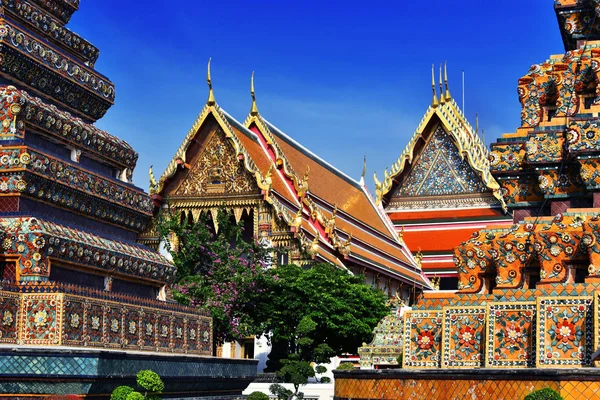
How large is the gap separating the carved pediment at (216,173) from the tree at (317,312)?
2644mm

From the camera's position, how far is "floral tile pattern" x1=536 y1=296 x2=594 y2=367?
8.93 meters

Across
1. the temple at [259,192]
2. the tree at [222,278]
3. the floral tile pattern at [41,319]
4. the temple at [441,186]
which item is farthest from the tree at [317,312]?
the floral tile pattern at [41,319]

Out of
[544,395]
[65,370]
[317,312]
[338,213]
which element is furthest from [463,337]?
[338,213]

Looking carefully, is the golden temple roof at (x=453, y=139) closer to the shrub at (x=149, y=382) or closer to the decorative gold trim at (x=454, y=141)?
the decorative gold trim at (x=454, y=141)

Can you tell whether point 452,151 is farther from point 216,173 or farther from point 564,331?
point 564,331

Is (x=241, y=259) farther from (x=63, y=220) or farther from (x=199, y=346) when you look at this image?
(x=63, y=220)

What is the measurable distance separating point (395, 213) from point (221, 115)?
29.7 ft

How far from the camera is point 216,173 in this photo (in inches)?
963

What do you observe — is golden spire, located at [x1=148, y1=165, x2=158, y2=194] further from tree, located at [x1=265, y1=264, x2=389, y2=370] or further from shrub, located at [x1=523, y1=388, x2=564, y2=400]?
shrub, located at [x1=523, y1=388, x2=564, y2=400]

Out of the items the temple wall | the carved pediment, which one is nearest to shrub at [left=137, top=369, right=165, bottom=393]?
the temple wall

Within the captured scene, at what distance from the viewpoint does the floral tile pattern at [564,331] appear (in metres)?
8.93

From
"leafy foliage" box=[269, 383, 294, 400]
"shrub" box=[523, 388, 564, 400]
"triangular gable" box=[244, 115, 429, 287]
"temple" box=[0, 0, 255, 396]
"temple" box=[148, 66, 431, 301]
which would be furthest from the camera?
"triangular gable" box=[244, 115, 429, 287]

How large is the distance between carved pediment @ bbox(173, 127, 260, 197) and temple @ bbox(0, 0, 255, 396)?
982cm

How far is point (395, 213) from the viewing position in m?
31.9
